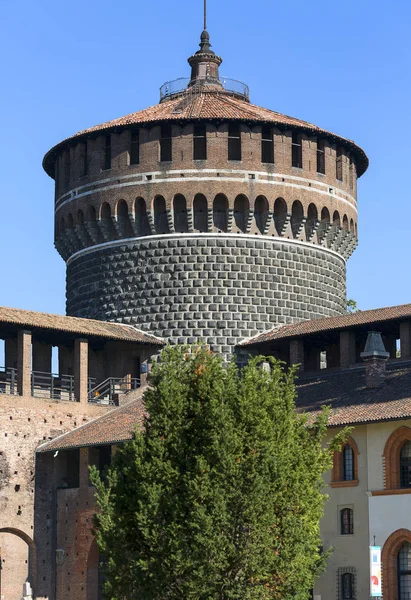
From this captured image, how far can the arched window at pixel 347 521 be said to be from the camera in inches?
1698

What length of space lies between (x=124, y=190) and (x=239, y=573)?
78.3 feet

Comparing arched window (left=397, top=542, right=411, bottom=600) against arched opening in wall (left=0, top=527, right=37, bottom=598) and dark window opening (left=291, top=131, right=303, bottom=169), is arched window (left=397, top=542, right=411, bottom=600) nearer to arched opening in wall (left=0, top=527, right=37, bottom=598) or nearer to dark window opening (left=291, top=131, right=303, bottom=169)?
arched opening in wall (left=0, top=527, right=37, bottom=598)

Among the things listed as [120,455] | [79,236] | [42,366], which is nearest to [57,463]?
[42,366]

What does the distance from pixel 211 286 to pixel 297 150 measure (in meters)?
5.94

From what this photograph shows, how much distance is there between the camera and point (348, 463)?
143ft

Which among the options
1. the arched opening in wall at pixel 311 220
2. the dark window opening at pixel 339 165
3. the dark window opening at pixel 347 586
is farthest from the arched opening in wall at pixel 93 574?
the dark window opening at pixel 339 165

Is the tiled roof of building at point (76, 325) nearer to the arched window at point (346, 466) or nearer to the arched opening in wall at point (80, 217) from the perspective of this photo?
the arched opening in wall at point (80, 217)

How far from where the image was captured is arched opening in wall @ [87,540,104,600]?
48.2m

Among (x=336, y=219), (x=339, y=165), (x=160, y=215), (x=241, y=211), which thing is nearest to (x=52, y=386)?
(x=160, y=215)

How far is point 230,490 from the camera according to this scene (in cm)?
3278

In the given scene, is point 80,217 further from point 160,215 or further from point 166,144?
point 166,144

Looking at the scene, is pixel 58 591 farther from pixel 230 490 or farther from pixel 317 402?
pixel 230 490

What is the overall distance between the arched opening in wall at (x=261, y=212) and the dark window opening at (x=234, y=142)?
1678mm

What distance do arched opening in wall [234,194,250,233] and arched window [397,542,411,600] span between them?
15.5m
